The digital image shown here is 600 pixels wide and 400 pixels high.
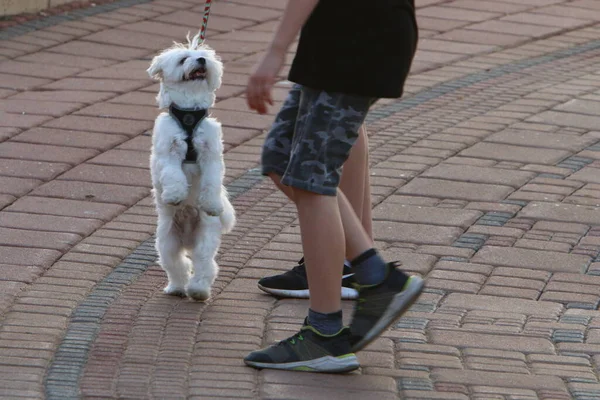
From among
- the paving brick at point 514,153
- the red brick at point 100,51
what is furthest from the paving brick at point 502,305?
the red brick at point 100,51

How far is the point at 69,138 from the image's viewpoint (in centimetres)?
655

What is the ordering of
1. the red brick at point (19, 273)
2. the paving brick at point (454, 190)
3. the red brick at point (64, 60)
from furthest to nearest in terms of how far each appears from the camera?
1. the red brick at point (64, 60)
2. the paving brick at point (454, 190)
3. the red brick at point (19, 273)

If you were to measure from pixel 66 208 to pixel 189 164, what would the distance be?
1332 mm

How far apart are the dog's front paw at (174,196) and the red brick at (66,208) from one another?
1.18 metres

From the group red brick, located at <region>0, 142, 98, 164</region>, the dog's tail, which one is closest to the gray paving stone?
red brick, located at <region>0, 142, 98, 164</region>

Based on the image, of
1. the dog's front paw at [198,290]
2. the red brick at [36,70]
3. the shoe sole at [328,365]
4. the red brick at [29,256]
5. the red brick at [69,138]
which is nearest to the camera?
the shoe sole at [328,365]

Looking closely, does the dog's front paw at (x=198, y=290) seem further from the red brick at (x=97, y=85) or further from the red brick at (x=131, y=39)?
the red brick at (x=131, y=39)

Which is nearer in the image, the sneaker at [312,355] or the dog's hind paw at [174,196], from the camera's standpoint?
the sneaker at [312,355]

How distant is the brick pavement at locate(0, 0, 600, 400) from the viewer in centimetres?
379

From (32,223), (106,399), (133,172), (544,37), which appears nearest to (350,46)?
(106,399)

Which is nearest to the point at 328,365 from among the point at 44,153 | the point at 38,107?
the point at 44,153

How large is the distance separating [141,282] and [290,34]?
1513mm

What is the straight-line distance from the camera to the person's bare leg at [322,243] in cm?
369

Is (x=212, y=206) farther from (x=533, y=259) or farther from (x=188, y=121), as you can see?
(x=533, y=259)
